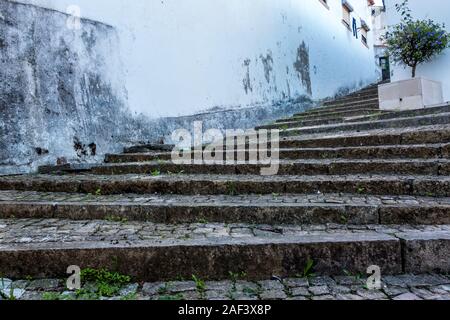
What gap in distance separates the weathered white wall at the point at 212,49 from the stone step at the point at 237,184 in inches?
89.0

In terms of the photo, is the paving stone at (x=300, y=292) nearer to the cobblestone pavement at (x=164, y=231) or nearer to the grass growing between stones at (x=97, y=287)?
the cobblestone pavement at (x=164, y=231)

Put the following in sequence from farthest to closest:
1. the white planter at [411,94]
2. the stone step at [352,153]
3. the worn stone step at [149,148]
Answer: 1. the white planter at [411,94]
2. the worn stone step at [149,148]
3. the stone step at [352,153]

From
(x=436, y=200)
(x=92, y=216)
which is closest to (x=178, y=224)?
(x=92, y=216)

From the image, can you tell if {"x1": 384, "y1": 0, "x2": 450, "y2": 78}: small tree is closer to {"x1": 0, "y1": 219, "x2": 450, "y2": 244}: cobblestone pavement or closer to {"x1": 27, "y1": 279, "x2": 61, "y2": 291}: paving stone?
{"x1": 0, "y1": 219, "x2": 450, "y2": 244}: cobblestone pavement

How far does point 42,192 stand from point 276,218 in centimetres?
284

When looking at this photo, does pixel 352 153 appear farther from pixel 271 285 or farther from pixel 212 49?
pixel 212 49

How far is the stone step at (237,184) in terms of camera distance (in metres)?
3.71

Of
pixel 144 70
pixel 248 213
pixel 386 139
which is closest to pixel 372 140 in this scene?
pixel 386 139

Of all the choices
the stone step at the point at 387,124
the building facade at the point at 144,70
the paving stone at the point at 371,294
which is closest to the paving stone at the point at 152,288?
the paving stone at the point at 371,294

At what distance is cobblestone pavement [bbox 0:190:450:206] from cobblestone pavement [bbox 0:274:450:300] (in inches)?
38.1

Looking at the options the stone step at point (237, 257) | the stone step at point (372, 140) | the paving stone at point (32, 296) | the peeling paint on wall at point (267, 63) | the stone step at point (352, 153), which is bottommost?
the paving stone at point (32, 296)

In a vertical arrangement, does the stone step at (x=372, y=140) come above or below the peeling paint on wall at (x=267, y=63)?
below

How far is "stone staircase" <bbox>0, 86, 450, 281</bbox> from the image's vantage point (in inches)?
103
